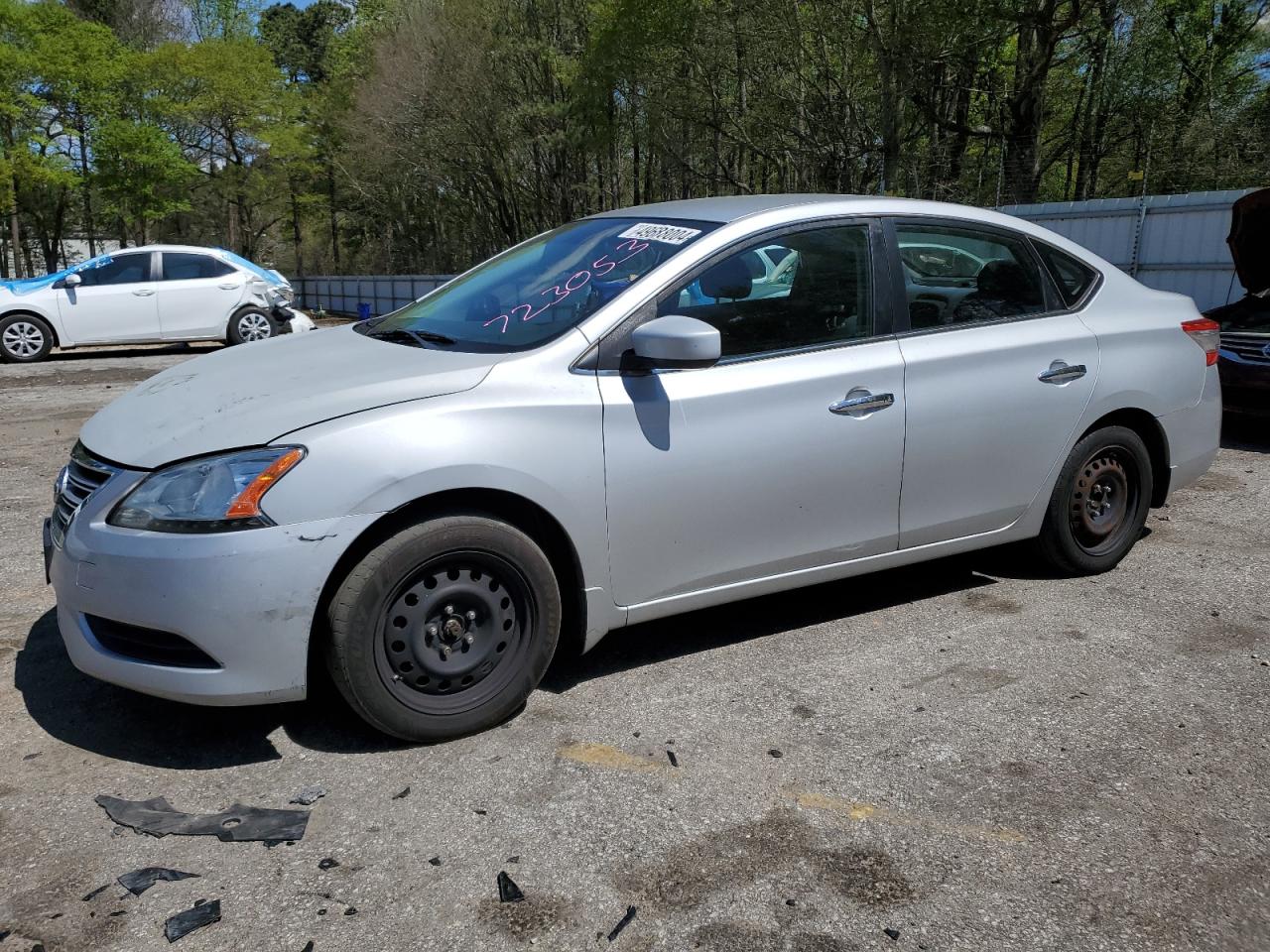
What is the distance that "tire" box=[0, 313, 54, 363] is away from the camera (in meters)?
14.4

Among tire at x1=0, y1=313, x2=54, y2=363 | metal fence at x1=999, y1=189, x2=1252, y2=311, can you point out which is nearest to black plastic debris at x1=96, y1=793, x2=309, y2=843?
metal fence at x1=999, y1=189, x2=1252, y2=311

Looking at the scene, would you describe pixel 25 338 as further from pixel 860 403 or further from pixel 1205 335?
pixel 1205 335

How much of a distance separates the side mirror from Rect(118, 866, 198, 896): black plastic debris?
1.97 m

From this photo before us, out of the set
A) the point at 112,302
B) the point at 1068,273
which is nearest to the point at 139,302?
the point at 112,302

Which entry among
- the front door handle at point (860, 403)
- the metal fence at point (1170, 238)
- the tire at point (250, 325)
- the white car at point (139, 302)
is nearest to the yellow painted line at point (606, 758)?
the front door handle at point (860, 403)

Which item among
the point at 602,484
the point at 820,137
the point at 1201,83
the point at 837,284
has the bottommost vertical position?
the point at 602,484

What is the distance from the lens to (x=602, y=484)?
11.0 feet

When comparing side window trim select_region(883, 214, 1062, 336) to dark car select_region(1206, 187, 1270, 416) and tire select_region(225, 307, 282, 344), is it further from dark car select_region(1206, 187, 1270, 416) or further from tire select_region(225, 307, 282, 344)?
tire select_region(225, 307, 282, 344)

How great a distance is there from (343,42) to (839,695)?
5133 centimetres

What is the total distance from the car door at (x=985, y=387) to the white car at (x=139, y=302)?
1134cm

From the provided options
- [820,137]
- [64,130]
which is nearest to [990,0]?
[820,137]

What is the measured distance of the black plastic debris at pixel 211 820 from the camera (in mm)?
2762

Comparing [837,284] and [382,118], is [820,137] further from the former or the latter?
[837,284]

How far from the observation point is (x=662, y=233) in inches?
153
